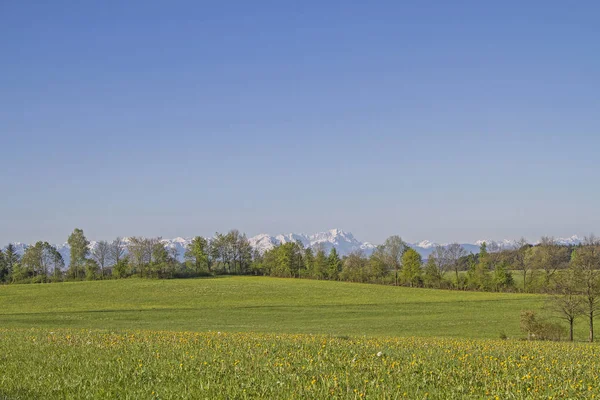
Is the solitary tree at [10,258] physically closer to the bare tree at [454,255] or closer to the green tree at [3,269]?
the green tree at [3,269]

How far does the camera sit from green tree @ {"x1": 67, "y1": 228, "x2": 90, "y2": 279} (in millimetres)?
129000

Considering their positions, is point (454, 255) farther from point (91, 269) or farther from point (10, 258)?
point (10, 258)

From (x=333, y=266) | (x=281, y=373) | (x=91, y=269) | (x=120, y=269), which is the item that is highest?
(x=281, y=373)

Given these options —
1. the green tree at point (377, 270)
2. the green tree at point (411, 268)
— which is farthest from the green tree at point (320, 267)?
the green tree at point (411, 268)

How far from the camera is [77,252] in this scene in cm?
12925

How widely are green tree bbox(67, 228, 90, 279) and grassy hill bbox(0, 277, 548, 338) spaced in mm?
28149

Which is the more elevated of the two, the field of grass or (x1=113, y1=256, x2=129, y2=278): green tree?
the field of grass

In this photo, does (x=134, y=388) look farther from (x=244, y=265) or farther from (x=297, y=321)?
(x=244, y=265)

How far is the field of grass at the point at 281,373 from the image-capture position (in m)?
7.93

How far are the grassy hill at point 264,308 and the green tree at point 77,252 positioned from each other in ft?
92.4

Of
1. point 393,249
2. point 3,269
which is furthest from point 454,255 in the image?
point 3,269

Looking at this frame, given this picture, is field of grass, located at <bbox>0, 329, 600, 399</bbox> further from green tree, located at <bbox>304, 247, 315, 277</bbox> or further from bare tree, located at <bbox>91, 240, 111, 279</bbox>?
bare tree, located at <bbox>91, 240, 111, 279</bbox>

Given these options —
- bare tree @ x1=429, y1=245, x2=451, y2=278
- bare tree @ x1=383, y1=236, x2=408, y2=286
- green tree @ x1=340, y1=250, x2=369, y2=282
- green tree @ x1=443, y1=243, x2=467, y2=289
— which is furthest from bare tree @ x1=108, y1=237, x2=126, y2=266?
green tree @ x1=443, y1=243, x2=467, y2=289

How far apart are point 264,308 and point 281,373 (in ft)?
203
